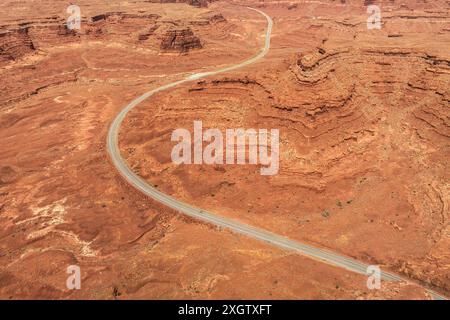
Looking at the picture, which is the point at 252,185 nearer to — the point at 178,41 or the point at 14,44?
the point at 178,41

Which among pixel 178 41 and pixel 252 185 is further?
pixel 178 41

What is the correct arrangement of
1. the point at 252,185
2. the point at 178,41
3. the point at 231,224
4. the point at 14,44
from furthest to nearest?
1. the point at 178,41
2. the point at 14,44
3. the point at 252,185
4. the point at 231,224

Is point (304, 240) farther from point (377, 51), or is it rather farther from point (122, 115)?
point (122, 115)

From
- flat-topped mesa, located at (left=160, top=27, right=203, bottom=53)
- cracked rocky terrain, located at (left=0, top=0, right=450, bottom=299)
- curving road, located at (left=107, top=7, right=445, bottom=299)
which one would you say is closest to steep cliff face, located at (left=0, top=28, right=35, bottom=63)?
cracked rocky terrain, located at (left=0, top=0, right=450, bottom=299)

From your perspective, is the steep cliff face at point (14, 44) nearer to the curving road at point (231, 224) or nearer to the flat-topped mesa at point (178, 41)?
the flat-topped mesa at point (178, 41)

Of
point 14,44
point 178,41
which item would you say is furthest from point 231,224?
point 14,44

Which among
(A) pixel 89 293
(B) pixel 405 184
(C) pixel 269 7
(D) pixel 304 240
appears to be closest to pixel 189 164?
(D) pixel 304 240

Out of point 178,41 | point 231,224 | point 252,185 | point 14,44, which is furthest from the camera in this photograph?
point 178,41
